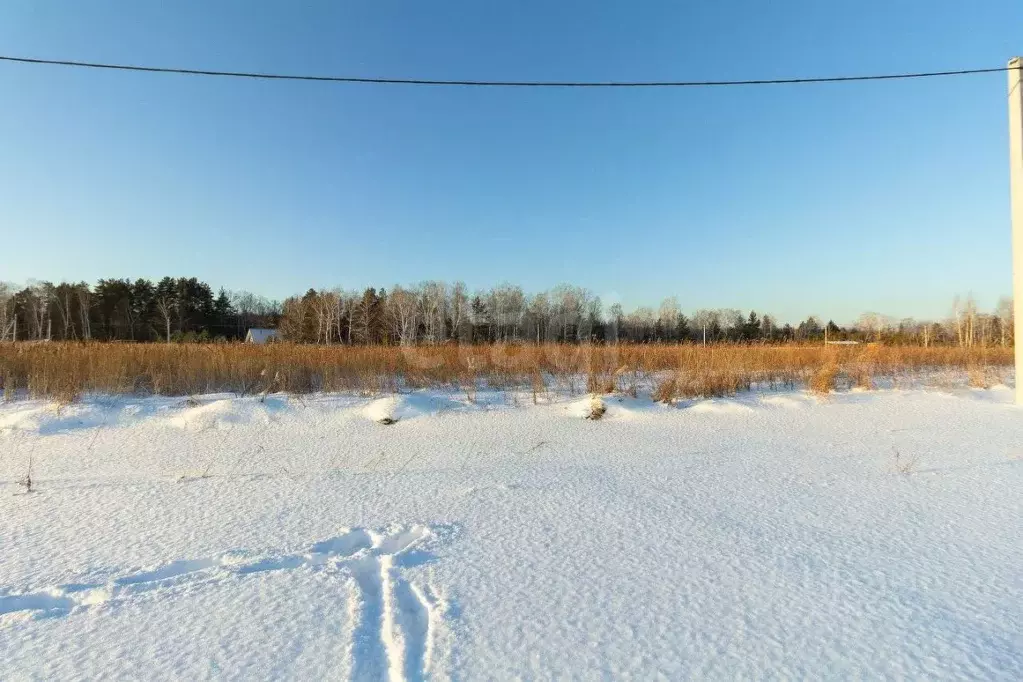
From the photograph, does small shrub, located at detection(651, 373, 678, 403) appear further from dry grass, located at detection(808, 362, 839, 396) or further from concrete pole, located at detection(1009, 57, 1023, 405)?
concrete pole, located at detection(1009, 57, 1023, 405)

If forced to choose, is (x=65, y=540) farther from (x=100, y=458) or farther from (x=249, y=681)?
(x=100, y=458)

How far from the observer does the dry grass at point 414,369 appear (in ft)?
21.5

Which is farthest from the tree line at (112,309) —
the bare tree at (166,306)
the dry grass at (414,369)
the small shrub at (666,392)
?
the small shrub at (666,392)

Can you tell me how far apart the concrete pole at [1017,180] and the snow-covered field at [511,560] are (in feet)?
12.5

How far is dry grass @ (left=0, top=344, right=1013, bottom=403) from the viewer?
6.55 m

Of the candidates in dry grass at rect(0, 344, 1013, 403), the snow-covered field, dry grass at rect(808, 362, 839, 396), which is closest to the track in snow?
the snow-covered field

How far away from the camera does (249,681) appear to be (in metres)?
1.24

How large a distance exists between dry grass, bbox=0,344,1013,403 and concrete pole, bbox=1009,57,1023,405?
1.88 meters

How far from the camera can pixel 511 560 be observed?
6.40ft

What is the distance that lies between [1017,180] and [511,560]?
28.5 feet

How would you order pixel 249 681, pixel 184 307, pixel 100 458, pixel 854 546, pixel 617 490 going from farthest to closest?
pixel 184 307 < pixel 100 458 < pixel 617 490 < pixel 854 546 < pixel 249 681

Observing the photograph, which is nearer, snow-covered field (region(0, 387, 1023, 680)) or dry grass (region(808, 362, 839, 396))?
snow-covered field (region(0, 387, 1023, 680))

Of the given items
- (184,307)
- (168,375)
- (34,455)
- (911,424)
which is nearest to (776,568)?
(911,424)

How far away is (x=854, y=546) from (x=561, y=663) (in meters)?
1.56
